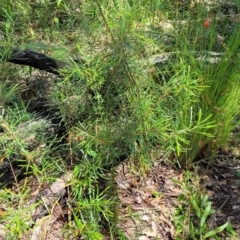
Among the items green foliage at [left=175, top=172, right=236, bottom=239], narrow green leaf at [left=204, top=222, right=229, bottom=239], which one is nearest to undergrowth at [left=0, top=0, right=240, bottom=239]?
green foliage at [left=175, top=172, right=236, bottom=239]

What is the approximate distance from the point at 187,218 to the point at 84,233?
22.2 inches

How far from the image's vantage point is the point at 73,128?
2096 mm

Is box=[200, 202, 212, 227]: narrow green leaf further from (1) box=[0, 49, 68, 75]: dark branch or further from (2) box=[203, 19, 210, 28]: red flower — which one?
(1) box=[0, 49, 68, 75]: dark branch

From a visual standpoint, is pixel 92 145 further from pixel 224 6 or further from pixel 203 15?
pixel 224 6

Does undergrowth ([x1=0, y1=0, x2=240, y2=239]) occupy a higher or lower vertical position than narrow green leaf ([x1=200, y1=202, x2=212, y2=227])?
higher

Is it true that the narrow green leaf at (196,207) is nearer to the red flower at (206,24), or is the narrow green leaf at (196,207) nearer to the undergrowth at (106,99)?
the undergrowth at (106,99)

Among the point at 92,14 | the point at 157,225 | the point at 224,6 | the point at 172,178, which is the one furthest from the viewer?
the point at 224,6

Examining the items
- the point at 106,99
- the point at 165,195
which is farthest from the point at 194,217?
the point at 106,99

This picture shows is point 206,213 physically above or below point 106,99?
below

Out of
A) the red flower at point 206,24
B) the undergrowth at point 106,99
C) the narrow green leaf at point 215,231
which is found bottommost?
the narrow green leaf at point 215,231

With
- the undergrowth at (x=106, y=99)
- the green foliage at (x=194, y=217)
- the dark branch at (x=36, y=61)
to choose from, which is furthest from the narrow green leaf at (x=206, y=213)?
the dark branch at (x=36, y=61)

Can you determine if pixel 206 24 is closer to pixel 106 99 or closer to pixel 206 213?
pixel 106 99

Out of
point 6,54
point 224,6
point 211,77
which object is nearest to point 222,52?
point 211,77

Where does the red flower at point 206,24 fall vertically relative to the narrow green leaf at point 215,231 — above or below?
above
